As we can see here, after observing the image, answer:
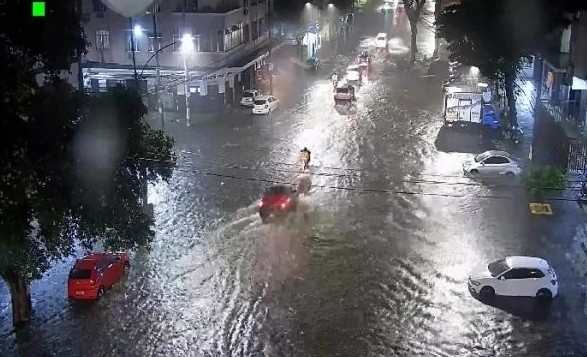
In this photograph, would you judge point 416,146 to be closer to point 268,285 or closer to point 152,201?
point 152,201

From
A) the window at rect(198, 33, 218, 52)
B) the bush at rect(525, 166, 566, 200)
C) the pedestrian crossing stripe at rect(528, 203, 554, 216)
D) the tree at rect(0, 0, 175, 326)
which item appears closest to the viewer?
the tree at rect(0, 0, 175, 326)

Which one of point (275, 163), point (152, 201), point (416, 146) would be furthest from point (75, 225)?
point (416, 146)

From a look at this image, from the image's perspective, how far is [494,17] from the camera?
132ft

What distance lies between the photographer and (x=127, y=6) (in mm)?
48156

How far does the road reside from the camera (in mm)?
19344

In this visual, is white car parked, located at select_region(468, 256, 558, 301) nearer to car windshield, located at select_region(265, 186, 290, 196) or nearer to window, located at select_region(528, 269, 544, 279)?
window, located at select_region(528, 269, 544, 279)

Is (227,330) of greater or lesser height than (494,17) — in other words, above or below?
below

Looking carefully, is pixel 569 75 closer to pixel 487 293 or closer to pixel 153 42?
pixel 487 293

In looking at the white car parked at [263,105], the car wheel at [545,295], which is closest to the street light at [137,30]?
the white car parked at [263,105]

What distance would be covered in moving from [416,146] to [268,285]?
18782 millimetres

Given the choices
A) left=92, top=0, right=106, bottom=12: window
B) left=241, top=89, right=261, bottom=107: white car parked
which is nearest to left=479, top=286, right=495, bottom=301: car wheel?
left=241, top=89, right=261, bottom=107: white car parked

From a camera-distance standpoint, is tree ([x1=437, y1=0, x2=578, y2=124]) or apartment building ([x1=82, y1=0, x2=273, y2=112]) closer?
tree ([x1=437, y1=0, x2=578, y2=124])

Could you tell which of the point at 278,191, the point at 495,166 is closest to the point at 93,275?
the point at 278,191

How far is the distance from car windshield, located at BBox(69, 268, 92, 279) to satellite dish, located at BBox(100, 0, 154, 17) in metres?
29.3
